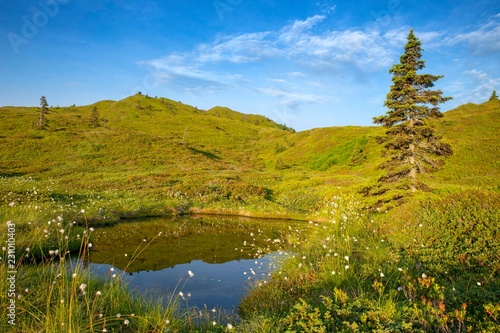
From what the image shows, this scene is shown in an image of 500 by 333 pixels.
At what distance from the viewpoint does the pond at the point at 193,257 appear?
10384mm

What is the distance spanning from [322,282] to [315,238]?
11.1ft

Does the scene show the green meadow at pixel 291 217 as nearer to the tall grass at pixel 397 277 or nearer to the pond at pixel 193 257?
the tall grass at pixel 397 277

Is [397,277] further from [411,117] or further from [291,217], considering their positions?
[291,217]

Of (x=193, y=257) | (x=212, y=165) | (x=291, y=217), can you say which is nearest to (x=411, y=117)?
(x=291, y=217)

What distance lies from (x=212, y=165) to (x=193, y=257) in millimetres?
49271

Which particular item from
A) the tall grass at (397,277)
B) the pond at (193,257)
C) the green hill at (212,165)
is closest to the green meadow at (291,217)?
the tall grass at (397,277)

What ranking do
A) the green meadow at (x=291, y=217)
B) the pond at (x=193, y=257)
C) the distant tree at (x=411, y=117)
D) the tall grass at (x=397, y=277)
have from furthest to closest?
the distant tree at (x=411, y=117) < the pond at (x=193, y=257) < the green meadow at (x=291, y=217) < the tall grass at (x=397, y=277)

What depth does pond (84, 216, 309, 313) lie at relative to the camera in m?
10.4

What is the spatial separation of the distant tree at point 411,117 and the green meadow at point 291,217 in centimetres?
138

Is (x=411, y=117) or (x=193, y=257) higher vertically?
(x=411, y=117)

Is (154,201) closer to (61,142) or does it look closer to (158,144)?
(61,142)

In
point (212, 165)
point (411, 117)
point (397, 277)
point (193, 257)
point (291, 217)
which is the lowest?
point (193, 257)

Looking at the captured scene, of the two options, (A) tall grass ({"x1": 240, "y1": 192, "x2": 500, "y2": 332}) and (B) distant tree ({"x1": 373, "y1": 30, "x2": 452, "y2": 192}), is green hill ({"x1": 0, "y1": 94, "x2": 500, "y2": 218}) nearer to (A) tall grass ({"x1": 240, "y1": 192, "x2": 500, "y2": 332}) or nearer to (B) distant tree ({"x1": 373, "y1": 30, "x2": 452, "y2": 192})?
(B) distant tree ({"x1": 373, "y1": 30, "x2": 452, "y2": 192})

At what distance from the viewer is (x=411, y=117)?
1881 cm
